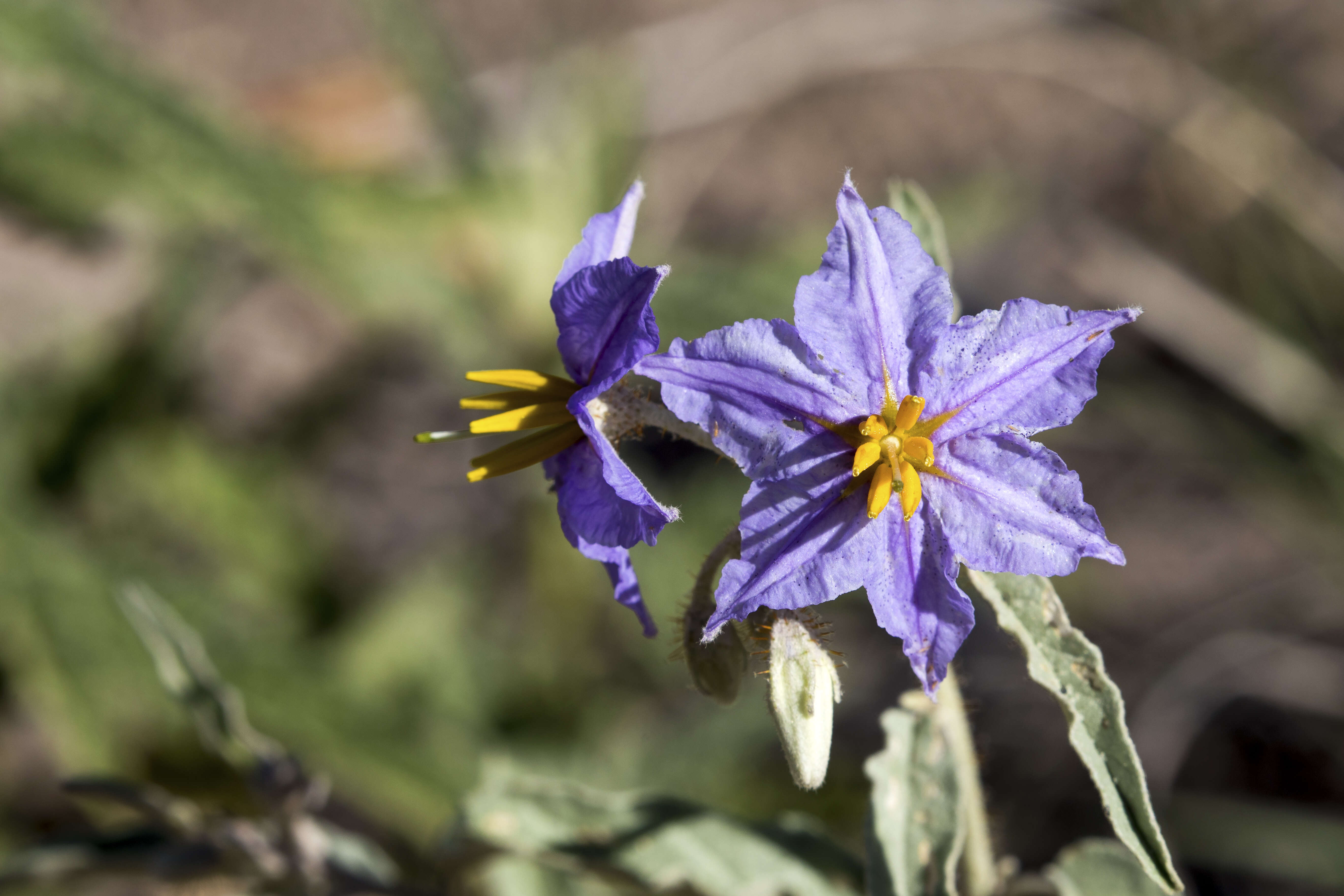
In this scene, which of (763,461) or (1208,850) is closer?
(763,461)

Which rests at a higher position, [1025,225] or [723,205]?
[723,205]

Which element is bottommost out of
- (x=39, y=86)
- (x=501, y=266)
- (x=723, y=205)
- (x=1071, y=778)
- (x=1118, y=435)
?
(x=1071, y=778)

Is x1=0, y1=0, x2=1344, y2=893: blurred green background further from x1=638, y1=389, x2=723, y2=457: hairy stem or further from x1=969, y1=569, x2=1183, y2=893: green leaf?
x1=638, y1=389, x2=723, y2=457: hairy stem

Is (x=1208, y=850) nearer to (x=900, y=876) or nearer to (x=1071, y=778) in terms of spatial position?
(x=1071, y=778)

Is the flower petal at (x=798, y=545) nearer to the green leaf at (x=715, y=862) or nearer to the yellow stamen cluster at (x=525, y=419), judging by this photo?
the yellow stamen cluster at (x=525, y=419)

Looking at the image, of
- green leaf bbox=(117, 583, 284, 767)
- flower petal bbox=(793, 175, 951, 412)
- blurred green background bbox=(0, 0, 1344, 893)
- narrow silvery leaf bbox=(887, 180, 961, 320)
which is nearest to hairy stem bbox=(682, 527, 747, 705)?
flower petal bbox=(793, 175, 951, 412)

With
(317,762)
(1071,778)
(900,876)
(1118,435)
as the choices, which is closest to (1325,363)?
(1118,435)
